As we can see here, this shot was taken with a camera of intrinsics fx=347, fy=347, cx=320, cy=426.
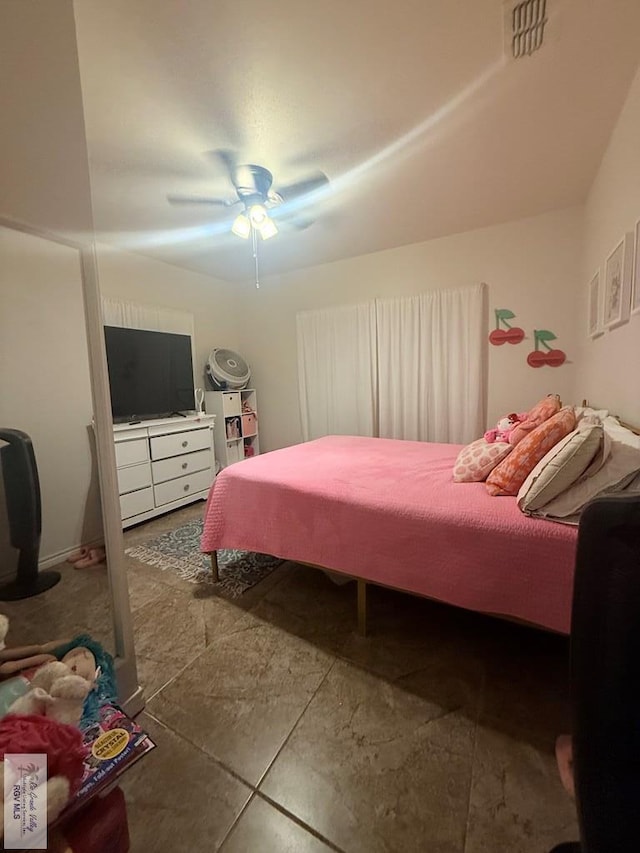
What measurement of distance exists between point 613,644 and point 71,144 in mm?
1876

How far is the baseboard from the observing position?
134 centimetres

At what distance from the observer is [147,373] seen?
336 cm

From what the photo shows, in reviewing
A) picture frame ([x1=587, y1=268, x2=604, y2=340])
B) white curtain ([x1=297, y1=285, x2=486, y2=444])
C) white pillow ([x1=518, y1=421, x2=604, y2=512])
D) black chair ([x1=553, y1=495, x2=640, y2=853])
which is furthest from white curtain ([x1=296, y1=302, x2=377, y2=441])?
black chair ([x1=553, y1=495, x2=640, y2=853])

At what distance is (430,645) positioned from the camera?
1.62 m

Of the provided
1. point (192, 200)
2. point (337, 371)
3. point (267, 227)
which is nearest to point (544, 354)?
point (337, 371)

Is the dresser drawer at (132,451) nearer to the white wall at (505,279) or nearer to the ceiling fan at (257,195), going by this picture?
the ceiling fan at (257,195)

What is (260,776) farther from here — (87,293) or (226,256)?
(226,256)

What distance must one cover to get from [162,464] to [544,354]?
11.8 feet

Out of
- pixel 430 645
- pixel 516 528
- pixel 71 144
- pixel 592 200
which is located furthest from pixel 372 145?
pixel 430 645

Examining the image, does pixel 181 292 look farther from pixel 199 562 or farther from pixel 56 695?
pixel 56 695

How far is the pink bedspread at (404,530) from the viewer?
1.28 m

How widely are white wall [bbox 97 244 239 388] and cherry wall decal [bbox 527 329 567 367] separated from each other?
11.5 feet

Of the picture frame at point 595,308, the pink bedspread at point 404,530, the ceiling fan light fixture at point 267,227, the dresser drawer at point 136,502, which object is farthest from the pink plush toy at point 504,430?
the dresser drawer at point 136,502

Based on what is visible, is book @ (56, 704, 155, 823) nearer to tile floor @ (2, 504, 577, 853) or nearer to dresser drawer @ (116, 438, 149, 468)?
tile floor @ (2, 504, 577, 853)
